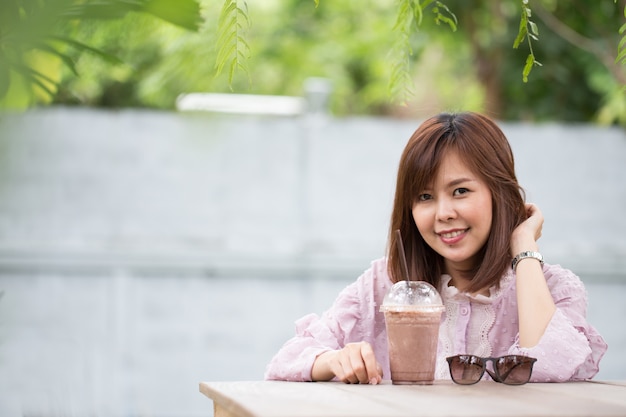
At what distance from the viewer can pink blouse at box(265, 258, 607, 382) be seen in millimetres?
1705

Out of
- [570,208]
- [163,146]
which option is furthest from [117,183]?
[570,208]

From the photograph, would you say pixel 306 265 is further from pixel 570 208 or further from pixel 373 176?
pixel 570 208

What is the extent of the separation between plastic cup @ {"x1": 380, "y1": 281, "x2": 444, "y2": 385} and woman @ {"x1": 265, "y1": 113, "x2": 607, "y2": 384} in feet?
0.69

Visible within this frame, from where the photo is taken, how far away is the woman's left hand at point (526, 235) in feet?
6.11

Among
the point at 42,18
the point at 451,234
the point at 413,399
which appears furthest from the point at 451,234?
the point at 42,18

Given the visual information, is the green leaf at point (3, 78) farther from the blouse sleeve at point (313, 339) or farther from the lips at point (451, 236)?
the lips at point (451, 236)

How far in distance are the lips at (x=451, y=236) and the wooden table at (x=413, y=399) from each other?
1.19ft

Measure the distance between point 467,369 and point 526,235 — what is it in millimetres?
453

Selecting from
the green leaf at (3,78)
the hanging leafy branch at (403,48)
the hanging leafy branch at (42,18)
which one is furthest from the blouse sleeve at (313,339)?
the green leaf at (3,78)

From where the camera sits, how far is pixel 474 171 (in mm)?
1895

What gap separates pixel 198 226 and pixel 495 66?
358 cm

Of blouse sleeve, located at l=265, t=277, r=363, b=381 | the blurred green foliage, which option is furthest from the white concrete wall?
blouse sleeve, located at l=265, t=277, r=363, b=381

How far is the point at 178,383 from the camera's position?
536cm

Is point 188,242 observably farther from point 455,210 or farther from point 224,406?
point 224,406
